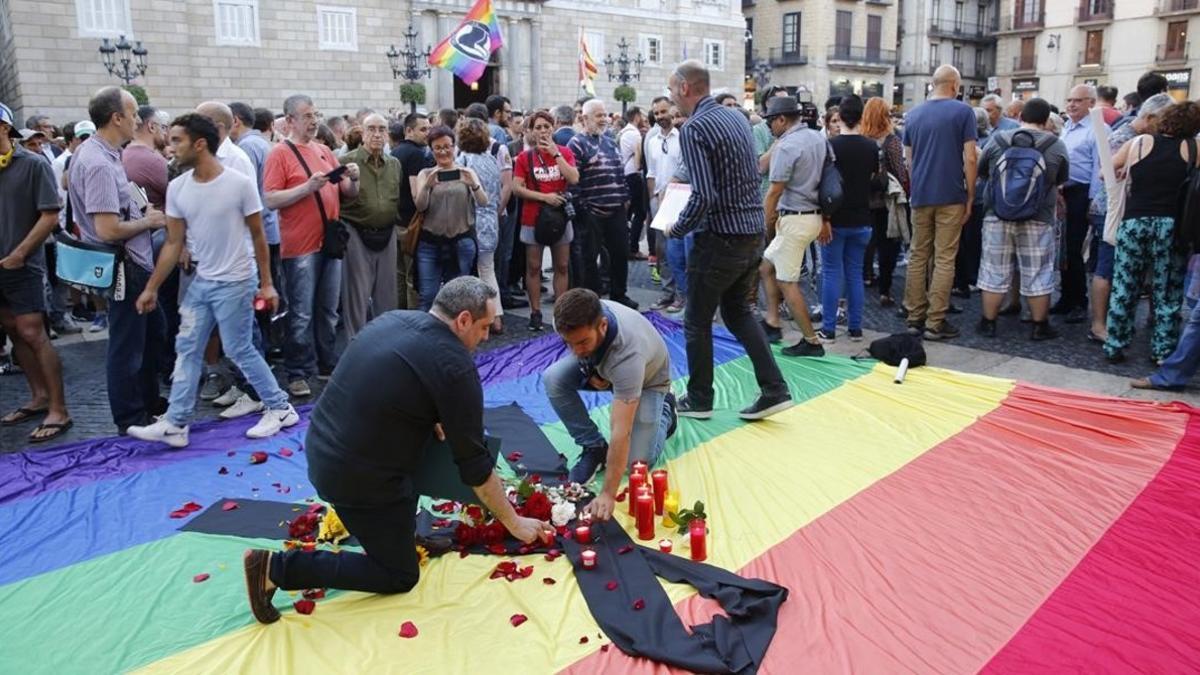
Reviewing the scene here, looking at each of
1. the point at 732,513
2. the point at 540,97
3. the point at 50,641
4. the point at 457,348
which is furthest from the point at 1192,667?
the point at 540,97

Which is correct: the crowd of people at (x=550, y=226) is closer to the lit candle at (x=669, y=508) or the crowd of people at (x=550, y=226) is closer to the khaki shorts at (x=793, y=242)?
the khaki shorts at (x=793, y=242)

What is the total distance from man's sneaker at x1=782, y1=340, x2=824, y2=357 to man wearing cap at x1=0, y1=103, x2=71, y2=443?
4.87m

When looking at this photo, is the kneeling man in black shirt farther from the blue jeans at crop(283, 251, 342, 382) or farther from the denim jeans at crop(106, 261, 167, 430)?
the blue jeans at crop(283, 251, 342, 382)

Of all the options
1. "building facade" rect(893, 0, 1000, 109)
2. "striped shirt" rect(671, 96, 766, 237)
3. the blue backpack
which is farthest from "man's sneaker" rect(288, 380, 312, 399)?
"building facade" rect(893, 0, 1000, 109)

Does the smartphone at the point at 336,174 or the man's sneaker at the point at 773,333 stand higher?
the smartphone at the point at 336,174

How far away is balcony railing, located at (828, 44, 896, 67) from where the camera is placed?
143 ft

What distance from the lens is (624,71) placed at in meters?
32.9

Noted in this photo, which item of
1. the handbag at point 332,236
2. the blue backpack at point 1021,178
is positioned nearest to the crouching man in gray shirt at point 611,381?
the handbag at point 332,236

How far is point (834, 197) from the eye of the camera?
6.14m

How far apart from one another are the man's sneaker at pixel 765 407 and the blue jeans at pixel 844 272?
Answer: 1970 mm

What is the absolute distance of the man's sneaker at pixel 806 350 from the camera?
6.23m

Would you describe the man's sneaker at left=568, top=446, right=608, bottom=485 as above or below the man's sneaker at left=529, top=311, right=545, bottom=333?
below

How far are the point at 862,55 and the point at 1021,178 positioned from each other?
41.9 metres

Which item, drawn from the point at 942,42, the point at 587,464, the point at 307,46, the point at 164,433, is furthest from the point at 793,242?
the point at 942,42
